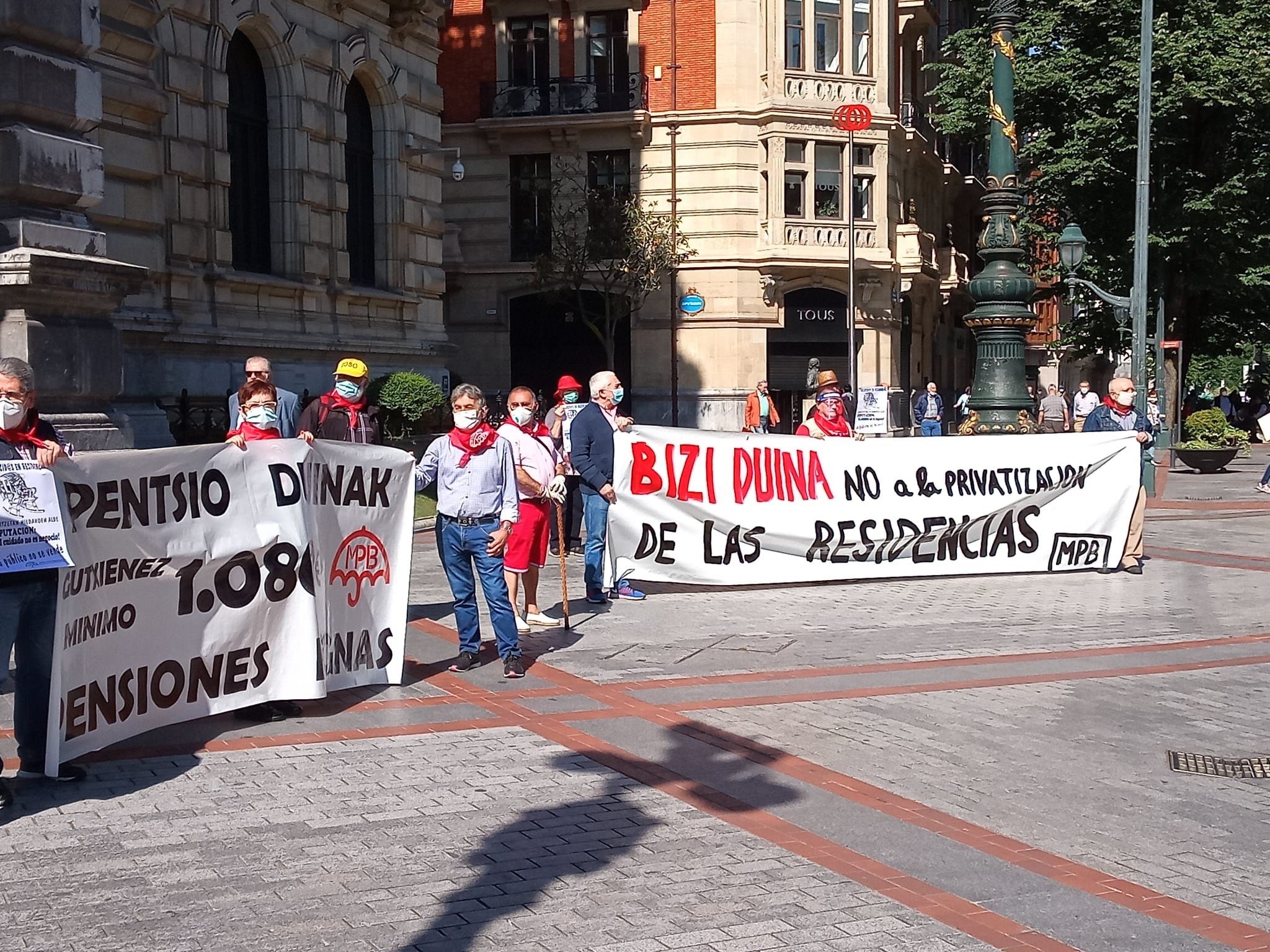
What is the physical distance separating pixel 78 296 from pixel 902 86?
3905 cm

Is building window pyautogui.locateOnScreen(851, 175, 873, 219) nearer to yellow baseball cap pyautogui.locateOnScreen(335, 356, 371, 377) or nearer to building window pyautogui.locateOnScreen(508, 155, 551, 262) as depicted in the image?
building window pyautogui.locateOnScreen(508, 155, 551, 262)

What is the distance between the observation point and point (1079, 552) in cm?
1431

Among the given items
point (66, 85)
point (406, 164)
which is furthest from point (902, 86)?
point (66, 85)

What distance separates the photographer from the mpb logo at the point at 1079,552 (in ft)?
46.8

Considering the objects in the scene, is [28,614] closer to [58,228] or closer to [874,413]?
[58,228]

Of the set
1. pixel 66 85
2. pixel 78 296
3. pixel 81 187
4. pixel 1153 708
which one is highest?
pixel 66 85

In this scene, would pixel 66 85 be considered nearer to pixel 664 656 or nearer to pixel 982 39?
pixel 664 656

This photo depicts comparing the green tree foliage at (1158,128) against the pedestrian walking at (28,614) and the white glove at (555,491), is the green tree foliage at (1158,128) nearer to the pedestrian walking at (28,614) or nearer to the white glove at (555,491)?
the white glove at (555,491)

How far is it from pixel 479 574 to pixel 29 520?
127 inches

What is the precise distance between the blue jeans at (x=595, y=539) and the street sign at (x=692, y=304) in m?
27.1

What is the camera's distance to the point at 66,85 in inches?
495

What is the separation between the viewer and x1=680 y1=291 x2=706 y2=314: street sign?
128ft

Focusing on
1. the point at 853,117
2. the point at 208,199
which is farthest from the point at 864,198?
the point at 208,199

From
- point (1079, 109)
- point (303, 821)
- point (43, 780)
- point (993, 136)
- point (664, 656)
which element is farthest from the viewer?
point (1079, 109)
